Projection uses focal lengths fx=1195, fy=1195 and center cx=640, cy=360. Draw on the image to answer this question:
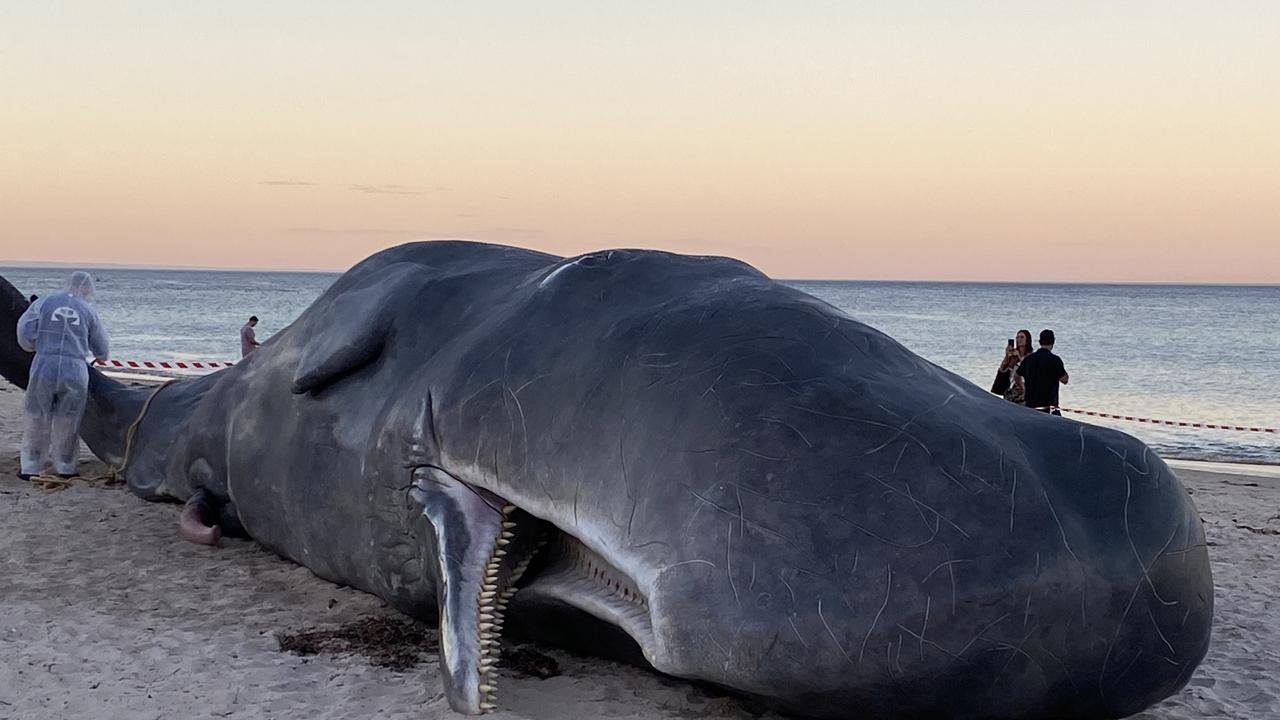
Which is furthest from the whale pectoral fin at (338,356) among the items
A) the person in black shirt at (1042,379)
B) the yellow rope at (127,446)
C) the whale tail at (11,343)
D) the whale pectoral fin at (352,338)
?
the person in black shirt at (1042,379)

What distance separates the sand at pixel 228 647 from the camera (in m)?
4.79

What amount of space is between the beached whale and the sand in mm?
301

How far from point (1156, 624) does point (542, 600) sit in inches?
93.0

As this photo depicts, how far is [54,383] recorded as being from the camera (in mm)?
9305

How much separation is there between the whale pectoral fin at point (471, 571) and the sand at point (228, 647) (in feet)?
0.59

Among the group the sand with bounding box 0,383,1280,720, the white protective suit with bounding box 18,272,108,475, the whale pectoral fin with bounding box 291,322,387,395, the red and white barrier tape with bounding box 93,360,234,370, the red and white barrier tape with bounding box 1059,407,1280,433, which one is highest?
the whale pectoral fin with bounding box 291,322,387,395

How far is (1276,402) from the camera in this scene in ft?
102

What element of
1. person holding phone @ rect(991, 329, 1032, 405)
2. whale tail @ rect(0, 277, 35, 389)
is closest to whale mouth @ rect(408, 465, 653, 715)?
whale tail @ rect(0, 277, 35, 389)

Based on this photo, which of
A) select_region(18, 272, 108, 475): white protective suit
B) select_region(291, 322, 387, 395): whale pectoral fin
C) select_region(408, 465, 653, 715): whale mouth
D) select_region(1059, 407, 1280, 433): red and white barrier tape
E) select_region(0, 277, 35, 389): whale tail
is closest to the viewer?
select_region(408, 465, 653, 715): whale mouth

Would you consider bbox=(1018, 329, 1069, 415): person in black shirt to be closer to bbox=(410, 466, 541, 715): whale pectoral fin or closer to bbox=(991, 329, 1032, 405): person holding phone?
bbox=(991, 329, 1032, 405): person holding phone

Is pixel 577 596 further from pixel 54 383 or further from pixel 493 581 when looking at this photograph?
pixel 54 383

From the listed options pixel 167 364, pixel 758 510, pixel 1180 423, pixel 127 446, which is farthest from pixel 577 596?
pixel 167 364

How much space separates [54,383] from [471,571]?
19.7 feet

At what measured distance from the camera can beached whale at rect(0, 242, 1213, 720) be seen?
147 inches
